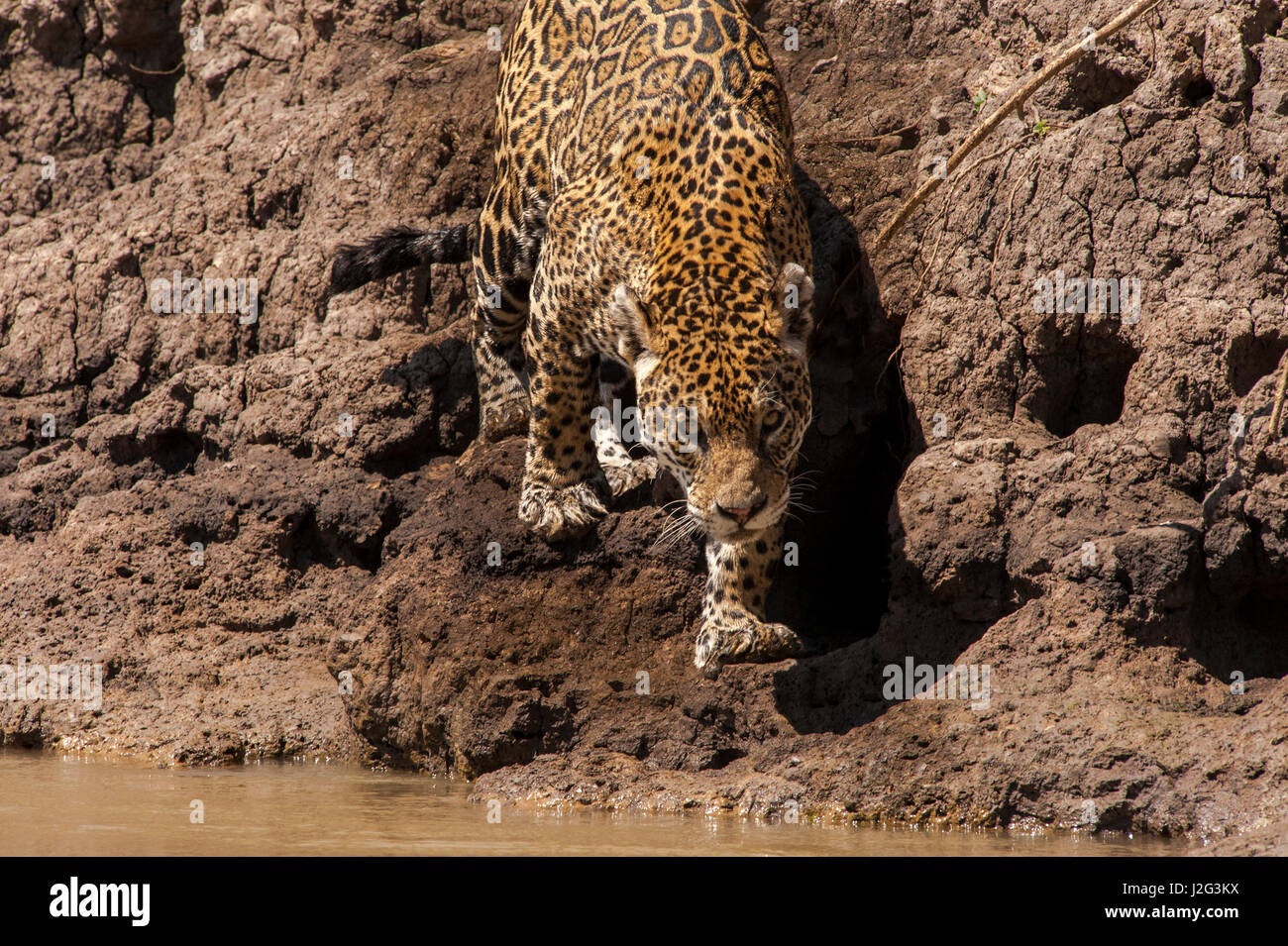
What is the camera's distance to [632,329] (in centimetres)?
604

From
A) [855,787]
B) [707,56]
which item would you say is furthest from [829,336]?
[855,787]

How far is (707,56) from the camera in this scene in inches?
267

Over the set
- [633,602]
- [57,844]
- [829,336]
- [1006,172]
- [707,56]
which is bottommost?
[57,844]

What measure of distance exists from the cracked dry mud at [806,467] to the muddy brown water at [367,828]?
0.18m

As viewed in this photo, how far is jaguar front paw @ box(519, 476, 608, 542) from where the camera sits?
6500 mm

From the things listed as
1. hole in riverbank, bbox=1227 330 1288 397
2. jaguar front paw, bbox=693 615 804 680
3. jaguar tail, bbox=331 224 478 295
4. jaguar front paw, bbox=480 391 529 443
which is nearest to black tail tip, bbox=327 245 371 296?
jaguar tail, bbox=331 224 478 295

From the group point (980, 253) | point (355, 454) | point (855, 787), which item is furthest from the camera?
point (355, 454)

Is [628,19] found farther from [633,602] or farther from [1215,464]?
[1215,464]

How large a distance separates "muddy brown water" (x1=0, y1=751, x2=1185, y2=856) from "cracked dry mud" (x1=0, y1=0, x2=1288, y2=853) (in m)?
0.18

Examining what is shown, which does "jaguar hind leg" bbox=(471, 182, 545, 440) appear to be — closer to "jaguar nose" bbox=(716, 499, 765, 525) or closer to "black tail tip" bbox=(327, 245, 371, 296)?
"black tail tip" bbox=(327, 245, 371, 296)

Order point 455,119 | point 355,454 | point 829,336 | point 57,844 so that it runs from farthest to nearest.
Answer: point 455,119 < point 355,454 < point 829,336 < point 57,844

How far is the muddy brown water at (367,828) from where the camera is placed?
194 inches

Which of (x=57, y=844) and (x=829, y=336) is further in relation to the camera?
(x=829, y=336)

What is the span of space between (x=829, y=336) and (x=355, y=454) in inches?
105
